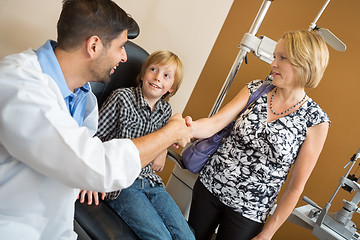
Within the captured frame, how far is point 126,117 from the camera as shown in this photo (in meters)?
1.56

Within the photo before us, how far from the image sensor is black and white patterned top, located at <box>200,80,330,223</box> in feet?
4.77

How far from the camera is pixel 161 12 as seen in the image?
2.06 m

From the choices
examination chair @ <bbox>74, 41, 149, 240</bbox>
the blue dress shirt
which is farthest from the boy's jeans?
the blue dress shirt

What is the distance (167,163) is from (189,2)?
1.36 m

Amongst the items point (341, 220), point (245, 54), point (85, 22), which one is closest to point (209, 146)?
point (245, 54)

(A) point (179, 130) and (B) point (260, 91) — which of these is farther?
(B) point (260, 91)

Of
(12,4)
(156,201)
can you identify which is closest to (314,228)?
(156,201)

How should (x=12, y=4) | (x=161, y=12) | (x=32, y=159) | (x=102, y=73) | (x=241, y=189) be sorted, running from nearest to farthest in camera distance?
(x=32, y=159)
(x=102, y=73)
(x=12, y=4)
(x=241, y=189)
(x=161, y=12)

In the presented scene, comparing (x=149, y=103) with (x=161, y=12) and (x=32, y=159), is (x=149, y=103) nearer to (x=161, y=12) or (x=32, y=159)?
(x=161, y=12)

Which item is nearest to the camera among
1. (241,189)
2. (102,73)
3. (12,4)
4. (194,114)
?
(102,73)

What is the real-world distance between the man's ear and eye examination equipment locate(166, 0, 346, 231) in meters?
0.97

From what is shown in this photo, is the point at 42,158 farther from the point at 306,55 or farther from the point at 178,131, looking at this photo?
the point at 306,55

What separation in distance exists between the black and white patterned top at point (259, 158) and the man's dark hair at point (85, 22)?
80cm

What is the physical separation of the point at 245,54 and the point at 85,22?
106cm
